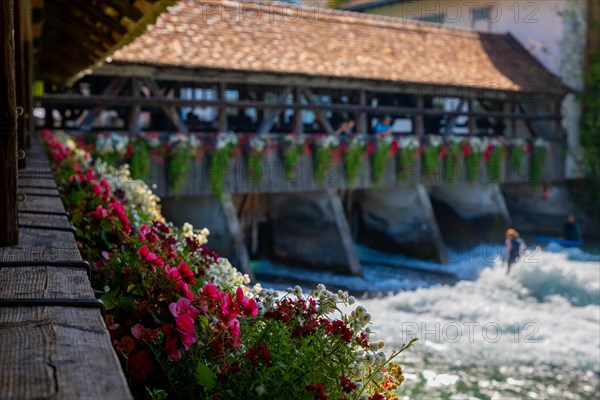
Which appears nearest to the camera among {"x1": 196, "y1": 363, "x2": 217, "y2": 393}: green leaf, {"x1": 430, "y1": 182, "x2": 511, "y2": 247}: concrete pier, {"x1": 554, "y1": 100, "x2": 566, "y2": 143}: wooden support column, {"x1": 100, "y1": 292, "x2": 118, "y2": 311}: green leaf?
{"x1": 196, "y1": 363, "x2": 217, "y2": 393}: green leaf

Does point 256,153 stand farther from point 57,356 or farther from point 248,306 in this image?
point 57,356

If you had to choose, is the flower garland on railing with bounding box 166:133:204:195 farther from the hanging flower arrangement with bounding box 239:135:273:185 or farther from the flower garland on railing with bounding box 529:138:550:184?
the flower garland on railing with bounding box 529:138:550:184

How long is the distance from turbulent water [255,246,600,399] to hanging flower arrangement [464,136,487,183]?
4.82 ft

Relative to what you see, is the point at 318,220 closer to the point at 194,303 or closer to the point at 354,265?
the point at 354,265

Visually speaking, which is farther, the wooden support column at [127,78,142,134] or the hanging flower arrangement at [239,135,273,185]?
the hanging flower arrangement at [239,135,273,185]

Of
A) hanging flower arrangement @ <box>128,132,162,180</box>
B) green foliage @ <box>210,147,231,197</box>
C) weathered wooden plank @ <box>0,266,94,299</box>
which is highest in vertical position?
weathered wooden plank @ <box>0,266,94,299</box>

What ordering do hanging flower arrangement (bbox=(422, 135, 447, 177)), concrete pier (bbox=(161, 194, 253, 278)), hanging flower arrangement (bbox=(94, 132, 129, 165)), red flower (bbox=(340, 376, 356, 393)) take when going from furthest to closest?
1. hanging flower arrangement (bbox=(422, 135, 447, 177))
2. concrete pier (bbox=(161, 194, 253, 278))
3. hanging flower arrangement (bbox=(94, 132, 129, 165))
4. red flower (bbox=(340, 376, 356, 393))

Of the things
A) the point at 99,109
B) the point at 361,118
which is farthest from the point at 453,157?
the point at 99,109

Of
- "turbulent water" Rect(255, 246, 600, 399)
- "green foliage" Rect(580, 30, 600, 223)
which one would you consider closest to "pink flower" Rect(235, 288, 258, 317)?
"turbulent water" Rect(255, 246, 600, 399)

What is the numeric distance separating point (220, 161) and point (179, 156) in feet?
2.41

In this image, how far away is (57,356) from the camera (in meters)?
1.48

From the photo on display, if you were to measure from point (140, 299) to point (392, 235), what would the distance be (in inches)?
539

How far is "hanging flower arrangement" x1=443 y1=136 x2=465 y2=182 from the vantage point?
52.0 feet

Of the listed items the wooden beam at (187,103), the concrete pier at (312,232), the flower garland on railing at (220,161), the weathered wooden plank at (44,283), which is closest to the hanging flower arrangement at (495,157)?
the wooden beam at (187,103)
